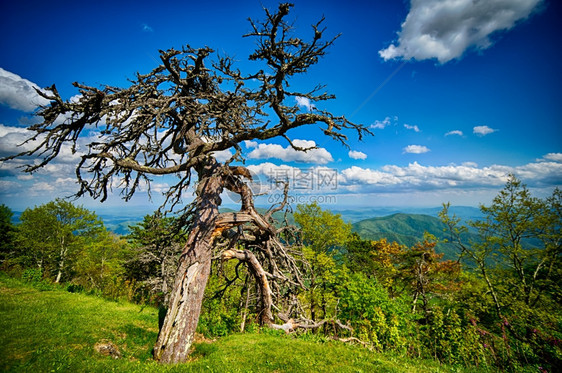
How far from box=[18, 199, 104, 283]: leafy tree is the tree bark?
40.8m

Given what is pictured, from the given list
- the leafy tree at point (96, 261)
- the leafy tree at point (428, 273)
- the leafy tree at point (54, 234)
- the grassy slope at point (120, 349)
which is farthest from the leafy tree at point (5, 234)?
the leafy tree at point (428, 273)

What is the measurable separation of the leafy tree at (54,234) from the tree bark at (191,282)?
4082 centimetres

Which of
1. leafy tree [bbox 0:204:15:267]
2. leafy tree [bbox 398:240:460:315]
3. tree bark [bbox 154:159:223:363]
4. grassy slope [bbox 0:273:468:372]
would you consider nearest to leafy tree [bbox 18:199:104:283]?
leafy tree [bbox 0:204:15:267]

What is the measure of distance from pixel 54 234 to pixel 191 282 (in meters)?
44.6

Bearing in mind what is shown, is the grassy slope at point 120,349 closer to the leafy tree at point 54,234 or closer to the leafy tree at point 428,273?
the leafy tree at point 428,273

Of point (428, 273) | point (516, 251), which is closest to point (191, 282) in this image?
point (516, 251)

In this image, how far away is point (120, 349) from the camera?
6.04 metres

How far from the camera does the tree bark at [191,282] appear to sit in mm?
5598

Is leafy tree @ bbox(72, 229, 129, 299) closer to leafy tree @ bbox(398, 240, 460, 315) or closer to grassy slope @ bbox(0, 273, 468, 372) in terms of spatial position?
grassy slope @ bbox(0, 273, 468, 372)

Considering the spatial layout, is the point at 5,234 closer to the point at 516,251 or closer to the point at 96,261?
the point at 96,261

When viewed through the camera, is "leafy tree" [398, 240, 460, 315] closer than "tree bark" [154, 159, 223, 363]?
No

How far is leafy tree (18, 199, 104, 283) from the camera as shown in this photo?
33241 mm

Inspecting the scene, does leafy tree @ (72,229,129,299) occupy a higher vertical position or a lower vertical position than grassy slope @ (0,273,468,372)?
lower

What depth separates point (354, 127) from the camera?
6.86 m
